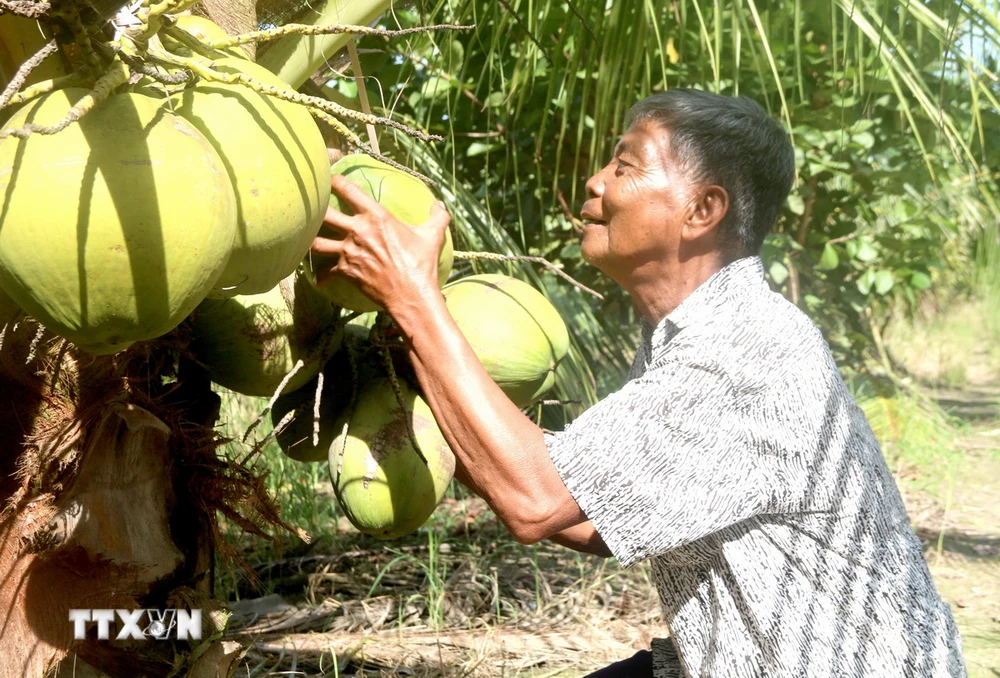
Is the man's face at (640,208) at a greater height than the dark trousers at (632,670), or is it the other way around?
the man's face at (640,208)

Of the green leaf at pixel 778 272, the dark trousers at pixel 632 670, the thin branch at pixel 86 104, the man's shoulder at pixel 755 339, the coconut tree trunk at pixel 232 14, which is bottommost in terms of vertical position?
the dark trousers at pixel 632 670

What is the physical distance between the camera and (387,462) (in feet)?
4.64

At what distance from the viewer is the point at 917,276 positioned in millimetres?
4992

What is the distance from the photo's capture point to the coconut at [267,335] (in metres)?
1.37

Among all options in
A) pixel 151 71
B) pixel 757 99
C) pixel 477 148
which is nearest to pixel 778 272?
pixel 757 99

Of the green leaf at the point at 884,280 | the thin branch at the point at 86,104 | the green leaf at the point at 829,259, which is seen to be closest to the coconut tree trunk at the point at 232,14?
the thin branch at the point at 86,104

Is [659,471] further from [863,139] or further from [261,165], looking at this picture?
[863,139]

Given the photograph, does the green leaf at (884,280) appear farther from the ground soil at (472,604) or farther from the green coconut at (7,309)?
the green coconut at (7,309)

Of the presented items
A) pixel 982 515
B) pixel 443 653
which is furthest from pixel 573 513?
pixel 982 515

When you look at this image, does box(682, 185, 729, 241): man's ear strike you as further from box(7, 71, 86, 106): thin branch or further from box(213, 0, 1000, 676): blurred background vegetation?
box(7, 71, 86, 106): thin branch

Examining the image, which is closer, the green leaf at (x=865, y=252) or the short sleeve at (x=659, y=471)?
the short sleeve at (x=659, y=471)

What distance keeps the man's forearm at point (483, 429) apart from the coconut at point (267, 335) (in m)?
0.14

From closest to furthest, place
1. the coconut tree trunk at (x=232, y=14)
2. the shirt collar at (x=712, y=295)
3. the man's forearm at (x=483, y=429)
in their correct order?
1. the coconut tree trunk at (x=232, y=14)
2. the man's forearm at (x=483, y=429)
3. the shirt collar at (x=712, y=295)

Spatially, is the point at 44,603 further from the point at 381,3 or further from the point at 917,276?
the point at 917,276
